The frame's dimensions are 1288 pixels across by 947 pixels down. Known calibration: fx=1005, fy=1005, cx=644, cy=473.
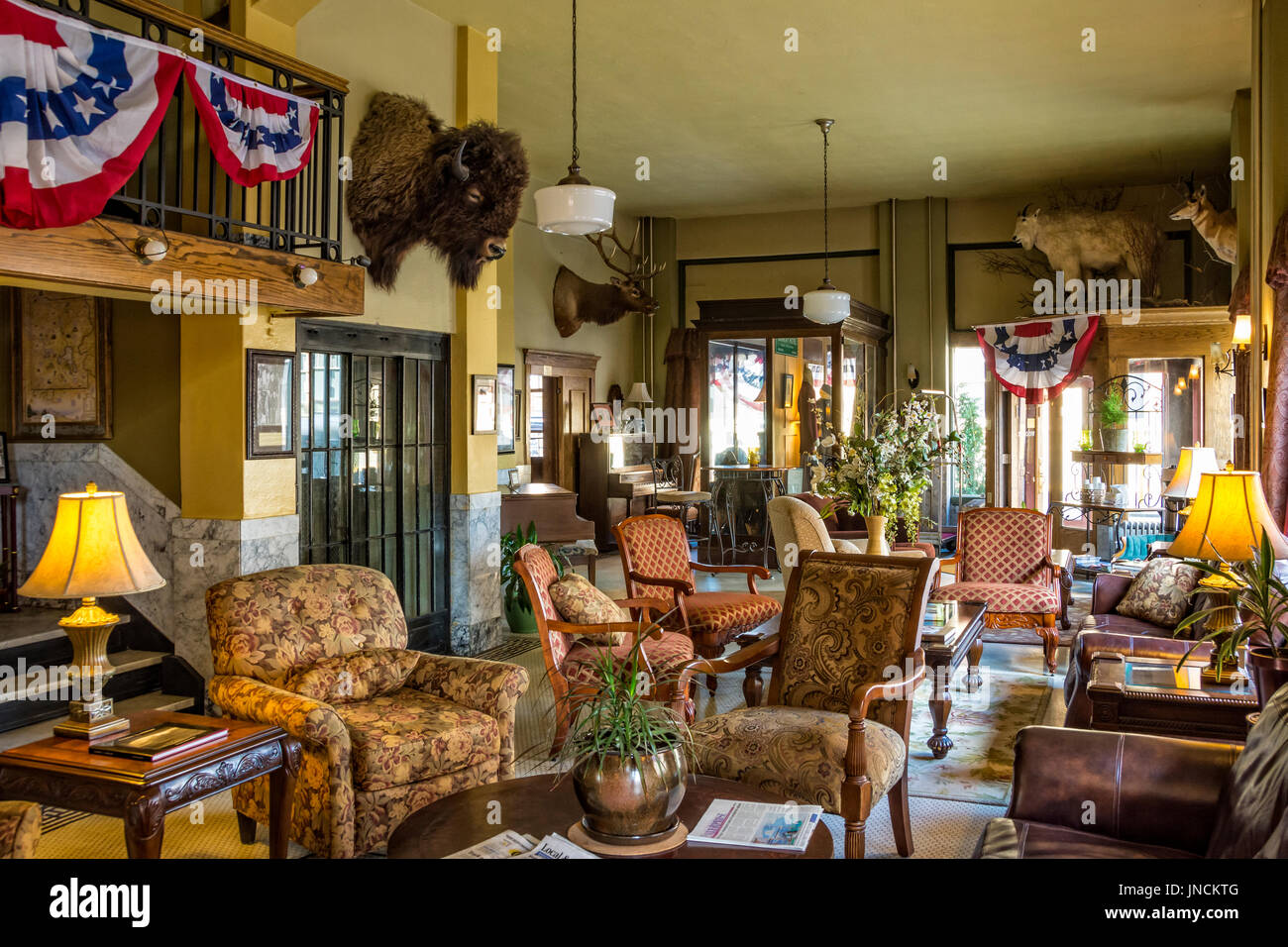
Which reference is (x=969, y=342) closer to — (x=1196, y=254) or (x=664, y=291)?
(x=1196, y=254)

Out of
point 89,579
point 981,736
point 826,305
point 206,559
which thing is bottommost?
point 981,736

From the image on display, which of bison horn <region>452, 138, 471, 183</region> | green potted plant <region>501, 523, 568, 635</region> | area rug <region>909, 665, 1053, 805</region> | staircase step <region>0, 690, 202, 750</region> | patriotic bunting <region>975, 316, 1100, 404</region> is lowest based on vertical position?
area rug <region>909, 665, 1053, 805</region>

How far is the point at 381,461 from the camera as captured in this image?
229 inches

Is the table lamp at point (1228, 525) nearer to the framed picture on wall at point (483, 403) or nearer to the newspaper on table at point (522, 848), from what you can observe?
the newspaper on table at point (522, 848)

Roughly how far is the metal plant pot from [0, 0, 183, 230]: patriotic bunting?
2.57m

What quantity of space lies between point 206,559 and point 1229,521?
435cm

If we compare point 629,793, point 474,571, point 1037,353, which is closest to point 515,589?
point 474,571

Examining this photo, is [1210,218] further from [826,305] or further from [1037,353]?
[826,305]

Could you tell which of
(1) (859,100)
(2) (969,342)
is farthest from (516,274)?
(2) (969,342)

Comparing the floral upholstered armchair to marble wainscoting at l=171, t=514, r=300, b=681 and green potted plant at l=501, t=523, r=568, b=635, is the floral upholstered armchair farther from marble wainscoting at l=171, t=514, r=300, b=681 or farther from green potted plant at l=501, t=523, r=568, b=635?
green potted plant at l=501, t=523, r=568, b=635

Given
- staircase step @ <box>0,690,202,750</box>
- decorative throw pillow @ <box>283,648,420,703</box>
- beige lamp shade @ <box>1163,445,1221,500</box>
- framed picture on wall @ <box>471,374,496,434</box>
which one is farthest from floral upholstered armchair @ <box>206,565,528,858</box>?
beige lamp shade @ <box>1163,445,1221,500</box>

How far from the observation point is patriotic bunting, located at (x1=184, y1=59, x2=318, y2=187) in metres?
3.99
